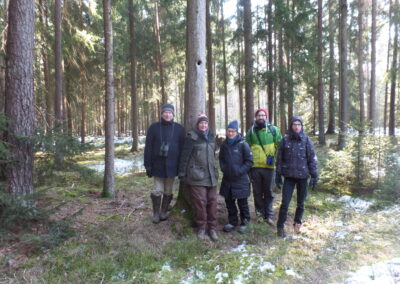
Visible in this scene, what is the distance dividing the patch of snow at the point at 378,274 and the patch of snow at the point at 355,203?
3.22 m

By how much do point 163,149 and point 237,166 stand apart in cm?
137

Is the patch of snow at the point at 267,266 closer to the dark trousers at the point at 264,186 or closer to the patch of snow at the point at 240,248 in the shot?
the patch of snow at the point at 240,248

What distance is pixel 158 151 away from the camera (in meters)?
4.78

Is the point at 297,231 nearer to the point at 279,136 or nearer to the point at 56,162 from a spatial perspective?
the point at 279,136

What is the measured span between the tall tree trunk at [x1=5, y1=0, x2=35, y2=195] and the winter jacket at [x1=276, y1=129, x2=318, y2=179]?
4451mm

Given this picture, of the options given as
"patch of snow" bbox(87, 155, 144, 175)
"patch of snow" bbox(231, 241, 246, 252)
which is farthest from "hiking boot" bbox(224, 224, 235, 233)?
"patch of snow" bbox(87, 155, 144, 175)

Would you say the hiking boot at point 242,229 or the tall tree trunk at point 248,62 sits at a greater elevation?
the tall tree trunk at point 248,62

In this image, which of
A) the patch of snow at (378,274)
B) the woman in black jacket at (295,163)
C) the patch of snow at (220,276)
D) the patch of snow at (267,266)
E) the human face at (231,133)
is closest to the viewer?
the patch of snow at (378,274)

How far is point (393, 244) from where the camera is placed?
Result: 4328 millimetres

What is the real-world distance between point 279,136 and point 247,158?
0.99 m

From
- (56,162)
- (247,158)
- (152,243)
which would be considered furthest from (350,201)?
(56,162)

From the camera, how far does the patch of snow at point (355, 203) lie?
6.59 metres

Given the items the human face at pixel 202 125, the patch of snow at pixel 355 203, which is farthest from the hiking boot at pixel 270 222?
the patch of snow at pixel 355 203

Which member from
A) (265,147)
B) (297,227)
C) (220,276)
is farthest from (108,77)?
(297,227)
